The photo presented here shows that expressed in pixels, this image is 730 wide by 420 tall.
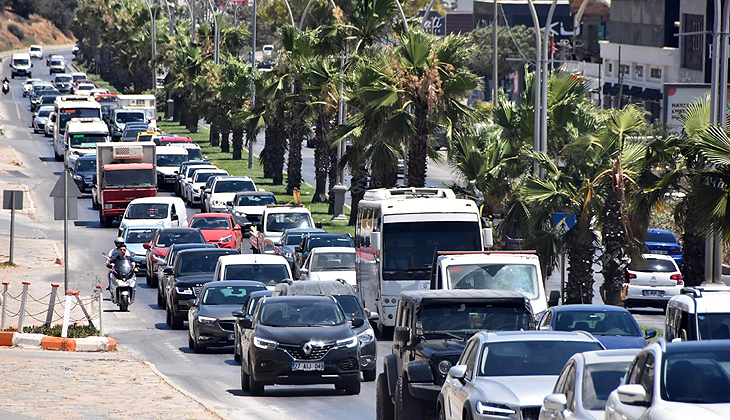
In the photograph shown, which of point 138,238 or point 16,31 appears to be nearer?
point 138,238

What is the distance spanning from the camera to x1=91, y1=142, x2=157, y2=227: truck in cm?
4906

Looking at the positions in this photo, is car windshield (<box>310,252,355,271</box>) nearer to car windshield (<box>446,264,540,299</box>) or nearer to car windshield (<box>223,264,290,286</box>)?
car windshield (<box>223,264,290,286</box>)

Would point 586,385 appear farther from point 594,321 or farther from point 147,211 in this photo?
point 147,211

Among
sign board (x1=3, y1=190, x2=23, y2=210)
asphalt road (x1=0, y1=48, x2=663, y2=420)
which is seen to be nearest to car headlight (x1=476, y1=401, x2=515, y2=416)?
asphalt road (x1=0, y1=48, x2=663, y2=420)

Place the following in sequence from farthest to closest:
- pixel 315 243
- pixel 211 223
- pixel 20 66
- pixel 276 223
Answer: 1. pixel 20 66
2. pixel 211 223
3. pixel 276 223
4. pixel 315 243

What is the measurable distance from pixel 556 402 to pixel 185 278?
774 inches

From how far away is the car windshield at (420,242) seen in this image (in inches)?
1069

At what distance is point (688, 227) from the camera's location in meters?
25.7

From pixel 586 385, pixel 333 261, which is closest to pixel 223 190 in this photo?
pixel 333 261

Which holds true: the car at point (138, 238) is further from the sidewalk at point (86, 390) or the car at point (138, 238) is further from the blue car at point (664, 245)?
the sidewalk at point (86, 390)

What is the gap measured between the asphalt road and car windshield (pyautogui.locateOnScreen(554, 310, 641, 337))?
312 cm

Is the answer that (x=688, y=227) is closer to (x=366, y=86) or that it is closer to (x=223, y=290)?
(x=223, y=290)

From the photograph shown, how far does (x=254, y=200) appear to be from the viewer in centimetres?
4803

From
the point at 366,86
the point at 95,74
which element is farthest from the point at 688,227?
the point at 95,74
